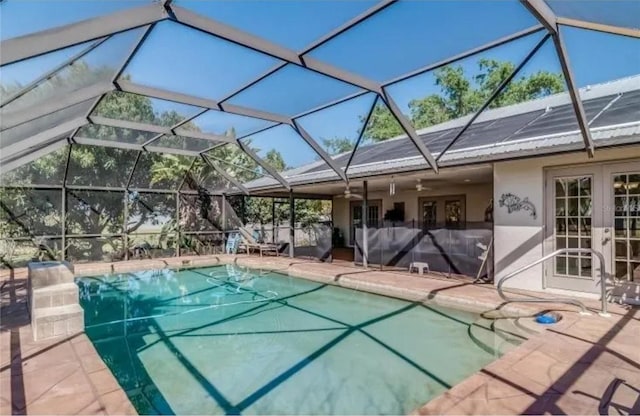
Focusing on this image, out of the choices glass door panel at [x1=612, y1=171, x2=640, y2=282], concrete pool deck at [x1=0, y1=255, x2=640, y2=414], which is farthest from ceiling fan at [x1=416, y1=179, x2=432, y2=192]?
concrete pool deck at [x1=0, y1=255, x2=640, y2=414]

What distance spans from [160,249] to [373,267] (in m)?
7.31

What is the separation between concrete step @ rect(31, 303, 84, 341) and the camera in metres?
4.36

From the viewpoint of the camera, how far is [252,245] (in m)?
13.2

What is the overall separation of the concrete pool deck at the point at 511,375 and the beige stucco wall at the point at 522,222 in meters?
1.23

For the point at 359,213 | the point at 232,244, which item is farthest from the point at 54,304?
the point at 359,213

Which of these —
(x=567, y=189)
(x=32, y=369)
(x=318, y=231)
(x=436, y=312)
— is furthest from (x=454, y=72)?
(x=32, y=369)

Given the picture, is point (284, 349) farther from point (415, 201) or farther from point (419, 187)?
point (415, 201)

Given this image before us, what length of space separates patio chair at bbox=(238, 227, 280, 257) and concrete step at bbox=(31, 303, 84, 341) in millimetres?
8181

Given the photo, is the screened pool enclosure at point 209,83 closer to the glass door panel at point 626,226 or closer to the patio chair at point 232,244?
the glass door panel at point 626,226

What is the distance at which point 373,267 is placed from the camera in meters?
10.0

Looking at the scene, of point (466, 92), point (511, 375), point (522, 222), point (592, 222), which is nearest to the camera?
point (511, 375)

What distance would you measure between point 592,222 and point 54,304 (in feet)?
26.5

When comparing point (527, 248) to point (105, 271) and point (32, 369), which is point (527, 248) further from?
point (105, 271)

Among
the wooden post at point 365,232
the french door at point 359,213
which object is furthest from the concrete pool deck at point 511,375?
the french door at point 359,213
